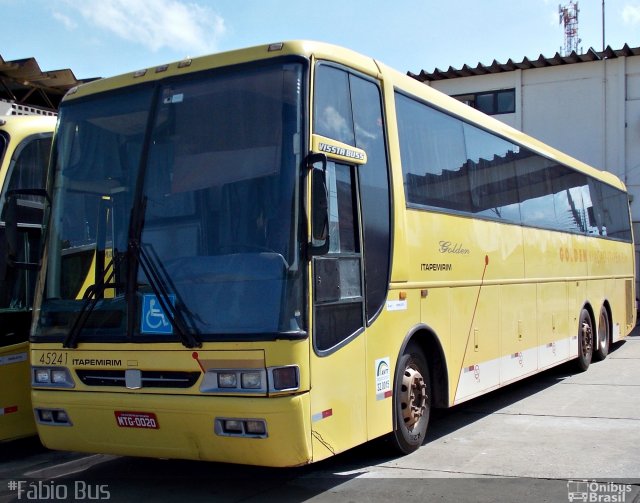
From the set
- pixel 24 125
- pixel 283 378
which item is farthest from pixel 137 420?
pixel 24 125

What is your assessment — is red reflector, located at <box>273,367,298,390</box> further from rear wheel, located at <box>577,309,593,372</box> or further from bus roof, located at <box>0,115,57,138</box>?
rear wheel, located at <box>577,309,593,372</box>

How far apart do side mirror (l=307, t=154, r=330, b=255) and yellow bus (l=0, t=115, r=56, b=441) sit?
3290 millimetres

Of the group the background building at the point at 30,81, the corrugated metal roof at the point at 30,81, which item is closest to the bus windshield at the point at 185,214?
the background building at the point at 30,81

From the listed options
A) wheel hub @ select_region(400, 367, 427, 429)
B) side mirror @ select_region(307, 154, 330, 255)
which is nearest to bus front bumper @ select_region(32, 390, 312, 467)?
side mirror @ select_region(307, 154, 330, 255)

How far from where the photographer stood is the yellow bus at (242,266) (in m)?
5.19

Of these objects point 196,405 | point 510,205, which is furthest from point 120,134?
point 510,205

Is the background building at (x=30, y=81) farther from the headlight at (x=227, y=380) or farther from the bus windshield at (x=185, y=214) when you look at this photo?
the headlight at (x=227, y=380)

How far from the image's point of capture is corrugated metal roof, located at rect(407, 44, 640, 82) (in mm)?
23552

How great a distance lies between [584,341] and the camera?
41.9 ft

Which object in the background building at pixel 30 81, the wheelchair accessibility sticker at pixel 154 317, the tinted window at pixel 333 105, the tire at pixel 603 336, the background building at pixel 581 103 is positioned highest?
the background building at pixel 581 103

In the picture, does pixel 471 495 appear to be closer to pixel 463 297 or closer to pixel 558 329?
pixel 463 297

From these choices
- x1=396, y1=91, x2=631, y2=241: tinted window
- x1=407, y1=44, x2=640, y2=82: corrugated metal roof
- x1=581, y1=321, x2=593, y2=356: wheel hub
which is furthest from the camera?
x1=407, y1=44, x2=640, y2=82: corrugated metal roof

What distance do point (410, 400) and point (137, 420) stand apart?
250 cm

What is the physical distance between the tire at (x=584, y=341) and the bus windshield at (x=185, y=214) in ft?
28.5
